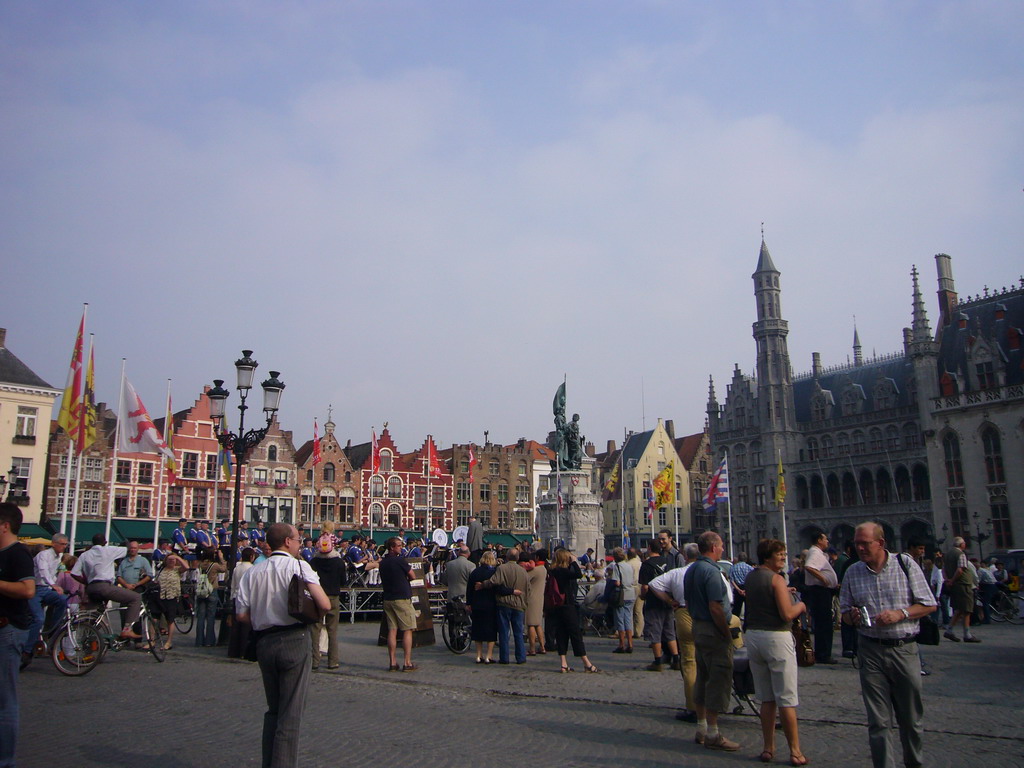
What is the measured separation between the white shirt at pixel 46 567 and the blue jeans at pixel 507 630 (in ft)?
21.6

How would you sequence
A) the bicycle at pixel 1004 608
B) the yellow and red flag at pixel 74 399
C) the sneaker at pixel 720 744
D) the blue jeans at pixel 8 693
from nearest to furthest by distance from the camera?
the blue jeans at pixel 8 693 < the sneaker at pixel 720 744 < the bicycle at pixel 1004 608 < the yellow and red flag at pixel 74 399

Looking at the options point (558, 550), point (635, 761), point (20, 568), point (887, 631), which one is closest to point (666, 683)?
point (558, 550)

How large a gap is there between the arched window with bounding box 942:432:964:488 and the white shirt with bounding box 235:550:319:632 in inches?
2072

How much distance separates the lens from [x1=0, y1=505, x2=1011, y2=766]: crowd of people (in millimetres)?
5840

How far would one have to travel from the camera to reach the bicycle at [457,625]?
46.6 ft

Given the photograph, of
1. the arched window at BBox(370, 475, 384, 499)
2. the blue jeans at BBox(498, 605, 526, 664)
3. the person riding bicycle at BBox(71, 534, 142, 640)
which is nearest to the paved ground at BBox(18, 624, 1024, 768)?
the blue jeans at BBox(498, 605, 526, 664)

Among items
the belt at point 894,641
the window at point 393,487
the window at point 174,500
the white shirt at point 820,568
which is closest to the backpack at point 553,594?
the white shirt at point 820,568

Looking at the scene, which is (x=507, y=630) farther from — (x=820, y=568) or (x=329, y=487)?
(x=329, y=487)

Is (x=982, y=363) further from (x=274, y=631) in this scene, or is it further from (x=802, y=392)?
(x=274, y=631)

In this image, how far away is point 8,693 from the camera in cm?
570

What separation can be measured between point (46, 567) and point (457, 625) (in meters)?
6.49

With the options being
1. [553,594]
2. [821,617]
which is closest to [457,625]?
[553,594]

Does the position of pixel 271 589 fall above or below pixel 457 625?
above

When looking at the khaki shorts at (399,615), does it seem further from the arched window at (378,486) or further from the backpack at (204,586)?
the arched window at (378,486)
